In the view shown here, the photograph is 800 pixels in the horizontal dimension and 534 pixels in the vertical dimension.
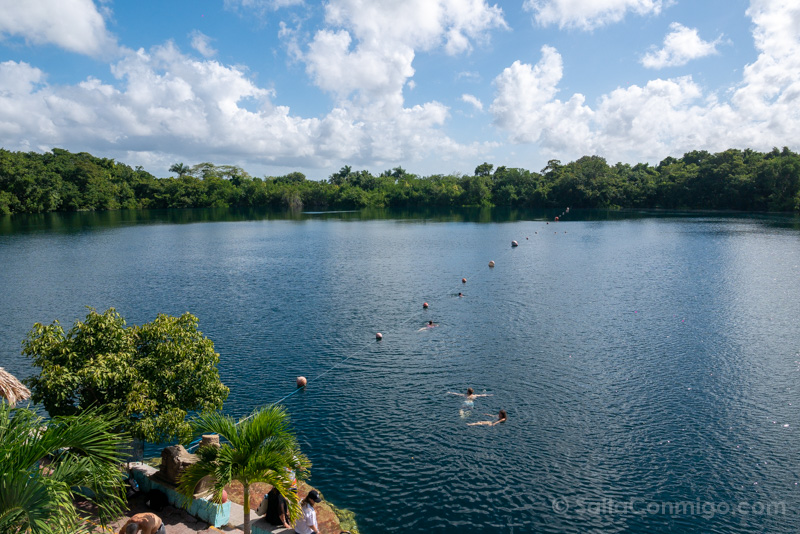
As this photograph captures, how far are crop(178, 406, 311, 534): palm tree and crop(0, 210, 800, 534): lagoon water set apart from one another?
628 cm

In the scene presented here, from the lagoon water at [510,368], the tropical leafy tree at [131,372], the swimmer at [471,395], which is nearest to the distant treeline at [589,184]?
the lagoon water at [510,368]

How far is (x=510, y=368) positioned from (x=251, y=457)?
22.0 metres

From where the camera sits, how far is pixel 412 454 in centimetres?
2286

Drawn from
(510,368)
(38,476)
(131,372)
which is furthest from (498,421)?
(38,476)

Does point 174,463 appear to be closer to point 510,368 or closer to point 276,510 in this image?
point 276,510

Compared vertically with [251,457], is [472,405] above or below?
below

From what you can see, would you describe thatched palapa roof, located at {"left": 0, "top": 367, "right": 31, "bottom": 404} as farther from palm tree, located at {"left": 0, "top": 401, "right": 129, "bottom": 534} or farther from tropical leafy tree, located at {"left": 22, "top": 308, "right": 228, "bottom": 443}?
palm tree, located at {"left": 0, "top": 401, "right": 129, "bottom": 534}

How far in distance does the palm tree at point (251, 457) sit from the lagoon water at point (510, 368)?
6284 millimetres

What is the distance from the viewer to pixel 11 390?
16688 mm

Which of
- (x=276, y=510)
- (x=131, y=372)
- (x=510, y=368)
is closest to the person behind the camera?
(x=276, y=510)

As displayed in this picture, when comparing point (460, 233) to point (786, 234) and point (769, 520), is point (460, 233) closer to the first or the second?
point (786, 234)

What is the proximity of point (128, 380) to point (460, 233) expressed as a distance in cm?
9427

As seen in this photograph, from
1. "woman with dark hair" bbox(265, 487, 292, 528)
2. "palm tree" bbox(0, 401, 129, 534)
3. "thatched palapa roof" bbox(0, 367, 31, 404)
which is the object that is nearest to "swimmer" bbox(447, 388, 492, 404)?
"woman with dark hair" bbox(265, 487, 292, 528)

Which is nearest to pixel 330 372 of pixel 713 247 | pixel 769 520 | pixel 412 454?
pixel 412 454
